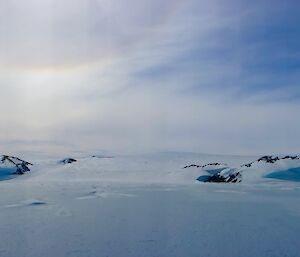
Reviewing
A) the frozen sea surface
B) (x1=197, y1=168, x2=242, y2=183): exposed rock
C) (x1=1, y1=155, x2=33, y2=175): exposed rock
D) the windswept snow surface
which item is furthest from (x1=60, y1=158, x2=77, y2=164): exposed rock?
the frozen sea surface

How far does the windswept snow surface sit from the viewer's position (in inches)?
197

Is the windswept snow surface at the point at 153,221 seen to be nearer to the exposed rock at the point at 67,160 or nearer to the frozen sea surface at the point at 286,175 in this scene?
the frozen sea surface at the point at 286,175

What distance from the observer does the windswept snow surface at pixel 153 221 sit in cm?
502

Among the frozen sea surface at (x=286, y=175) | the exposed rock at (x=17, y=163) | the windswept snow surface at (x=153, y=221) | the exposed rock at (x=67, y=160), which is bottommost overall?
the windswept snow surface at (x=153, y=221)

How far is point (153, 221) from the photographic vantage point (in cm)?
675

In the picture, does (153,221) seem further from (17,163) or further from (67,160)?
(67,160)

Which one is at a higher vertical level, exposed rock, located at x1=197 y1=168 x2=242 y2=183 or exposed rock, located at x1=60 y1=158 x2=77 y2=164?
exposed rock, located at x1=60 y1=158 x2=77 y2=164

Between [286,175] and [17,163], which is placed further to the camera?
[17,163]

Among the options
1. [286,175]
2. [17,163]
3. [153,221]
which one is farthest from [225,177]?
[17,163]

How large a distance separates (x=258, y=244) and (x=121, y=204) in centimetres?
387

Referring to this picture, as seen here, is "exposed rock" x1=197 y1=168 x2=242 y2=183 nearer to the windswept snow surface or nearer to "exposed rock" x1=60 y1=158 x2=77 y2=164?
the windswept snow surface

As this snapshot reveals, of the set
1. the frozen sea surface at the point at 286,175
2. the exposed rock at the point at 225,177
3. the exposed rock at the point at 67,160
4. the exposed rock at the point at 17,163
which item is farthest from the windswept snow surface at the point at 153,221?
the exposed rock at the point at 67,160

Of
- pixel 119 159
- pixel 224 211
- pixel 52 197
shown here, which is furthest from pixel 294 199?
pixel 119 159

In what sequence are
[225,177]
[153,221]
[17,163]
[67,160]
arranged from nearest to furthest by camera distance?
1. [153,221]
2. [225,177]
3. [17,163]
4. [67,160]
